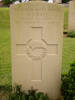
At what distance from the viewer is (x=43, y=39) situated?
11.6 ft

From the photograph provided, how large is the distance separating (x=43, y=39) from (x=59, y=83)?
841 millimetres

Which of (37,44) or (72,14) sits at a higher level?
(72,14)

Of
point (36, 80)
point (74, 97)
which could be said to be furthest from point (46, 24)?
point (74, 97)

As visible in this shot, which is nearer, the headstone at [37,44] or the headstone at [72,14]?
the headstone at [37,44]

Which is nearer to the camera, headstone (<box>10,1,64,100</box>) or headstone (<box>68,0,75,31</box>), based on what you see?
headstone (<box>10,1,64,100</box>)

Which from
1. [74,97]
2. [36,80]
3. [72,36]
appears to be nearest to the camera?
[74,97]

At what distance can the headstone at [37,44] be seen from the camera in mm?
3441

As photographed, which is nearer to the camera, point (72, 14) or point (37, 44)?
point (37, 44)

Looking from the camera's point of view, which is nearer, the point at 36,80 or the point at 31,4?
the point at 31,4

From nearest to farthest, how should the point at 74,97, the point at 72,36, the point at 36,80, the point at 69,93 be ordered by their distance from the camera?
the point at 74,97, the point at 69,93, the point at 36,80, the point at 72,36

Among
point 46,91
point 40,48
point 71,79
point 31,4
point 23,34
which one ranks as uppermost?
point 31,4

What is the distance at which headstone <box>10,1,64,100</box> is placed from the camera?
3441 mm

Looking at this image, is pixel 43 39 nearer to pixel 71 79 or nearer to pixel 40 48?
pixel 40 48

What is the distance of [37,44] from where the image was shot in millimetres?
3551
